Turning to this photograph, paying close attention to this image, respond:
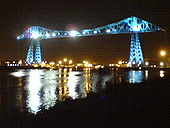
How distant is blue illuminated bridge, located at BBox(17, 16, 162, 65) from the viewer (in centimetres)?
6025

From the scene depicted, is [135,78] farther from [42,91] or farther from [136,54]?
[136,54]

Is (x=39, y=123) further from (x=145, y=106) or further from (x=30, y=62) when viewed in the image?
(x=30, y=62)

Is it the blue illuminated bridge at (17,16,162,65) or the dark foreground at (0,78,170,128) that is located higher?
the blue illuminated bridge at (17,16,162,65)

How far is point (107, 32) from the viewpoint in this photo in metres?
78.2

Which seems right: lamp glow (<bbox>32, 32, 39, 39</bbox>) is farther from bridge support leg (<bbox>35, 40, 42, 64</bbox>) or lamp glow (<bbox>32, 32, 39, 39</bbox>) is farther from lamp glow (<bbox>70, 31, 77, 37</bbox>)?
lamp glow (<bbox>70, 31, 77, 37</bbox>)

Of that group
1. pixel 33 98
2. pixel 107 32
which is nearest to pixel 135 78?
pixel 33 98

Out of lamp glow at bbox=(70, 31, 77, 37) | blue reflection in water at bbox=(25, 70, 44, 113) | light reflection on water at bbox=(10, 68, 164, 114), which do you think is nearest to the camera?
blue reflection in water at bbox=(25, 70, 44, 113)

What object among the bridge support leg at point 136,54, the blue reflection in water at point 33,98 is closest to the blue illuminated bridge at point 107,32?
the bridge support leg at point 136,54

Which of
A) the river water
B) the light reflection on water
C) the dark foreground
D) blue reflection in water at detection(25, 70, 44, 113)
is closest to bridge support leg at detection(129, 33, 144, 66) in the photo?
the light reflection on water

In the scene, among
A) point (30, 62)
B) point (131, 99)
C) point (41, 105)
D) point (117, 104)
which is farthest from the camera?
point (30, 62)

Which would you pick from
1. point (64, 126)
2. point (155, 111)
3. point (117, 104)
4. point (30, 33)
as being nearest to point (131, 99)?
point (117, 104)

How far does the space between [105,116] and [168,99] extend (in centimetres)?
330

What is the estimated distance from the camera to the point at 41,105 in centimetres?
1315

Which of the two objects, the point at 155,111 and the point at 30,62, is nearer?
the point at 155,111
